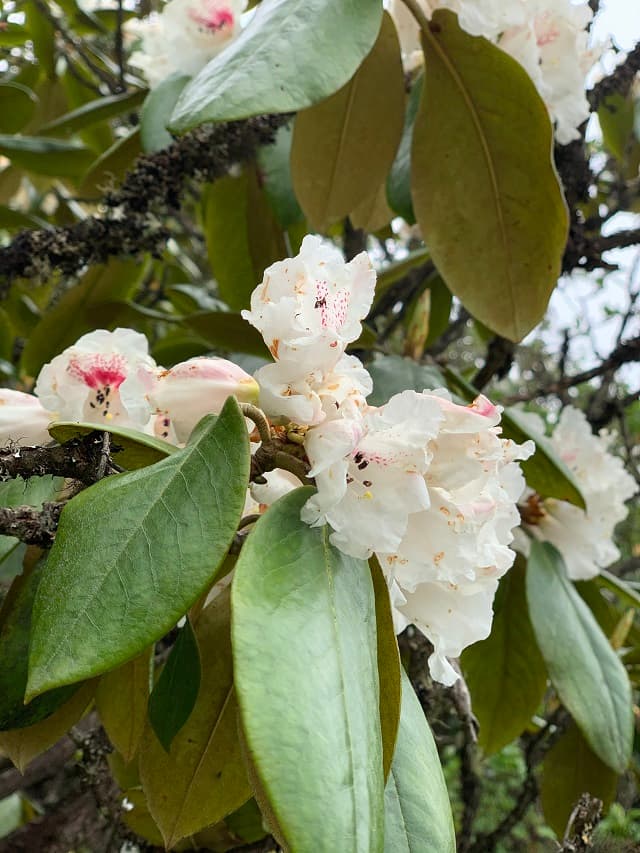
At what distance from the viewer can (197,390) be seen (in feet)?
1.76

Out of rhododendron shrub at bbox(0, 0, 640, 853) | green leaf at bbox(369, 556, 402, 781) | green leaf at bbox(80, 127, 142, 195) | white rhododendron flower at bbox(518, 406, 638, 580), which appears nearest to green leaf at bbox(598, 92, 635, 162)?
rhododendron shrub at bbox(0, 0, 640, 853)

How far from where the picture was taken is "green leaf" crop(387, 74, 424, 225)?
1003 millimetres

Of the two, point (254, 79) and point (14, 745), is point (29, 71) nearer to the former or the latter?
point (254, 79)

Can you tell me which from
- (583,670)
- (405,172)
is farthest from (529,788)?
(405,172)

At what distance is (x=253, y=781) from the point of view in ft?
1.43

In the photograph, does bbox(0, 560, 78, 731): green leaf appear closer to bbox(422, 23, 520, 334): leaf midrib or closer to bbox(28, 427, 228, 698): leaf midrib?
bbox(28, 427, 228, 698): leaf midrib

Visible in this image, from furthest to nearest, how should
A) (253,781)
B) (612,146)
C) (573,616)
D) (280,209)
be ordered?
(612,146), (280,209), (573,616), (253,781)

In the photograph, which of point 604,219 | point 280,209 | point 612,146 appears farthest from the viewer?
point 612,146

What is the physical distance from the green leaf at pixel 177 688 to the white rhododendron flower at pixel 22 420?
0.65 feet

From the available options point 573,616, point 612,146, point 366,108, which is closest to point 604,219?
point 612,146

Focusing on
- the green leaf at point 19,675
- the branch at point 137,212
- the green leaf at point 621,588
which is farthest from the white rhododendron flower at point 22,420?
the green leaf at point 621,588

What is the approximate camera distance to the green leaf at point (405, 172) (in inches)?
39.5

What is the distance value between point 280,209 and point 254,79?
0.57 meters

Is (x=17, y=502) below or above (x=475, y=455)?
above
